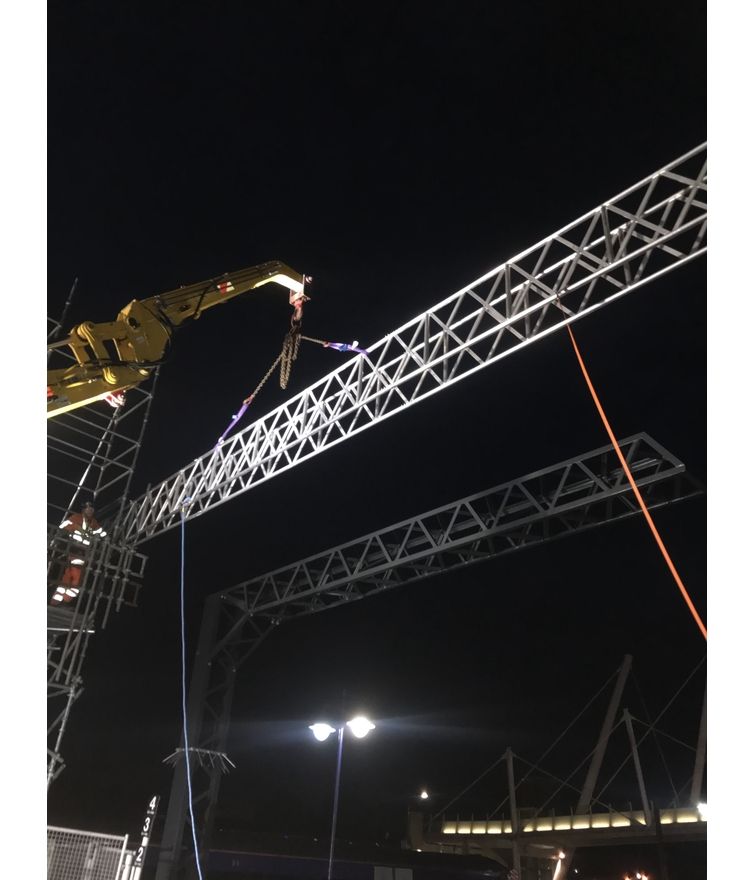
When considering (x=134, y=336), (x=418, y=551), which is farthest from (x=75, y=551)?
(x=418, y=551)

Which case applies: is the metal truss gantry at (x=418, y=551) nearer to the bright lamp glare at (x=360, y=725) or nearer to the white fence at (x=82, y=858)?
the bright lamp glare at (x=360, y=725)

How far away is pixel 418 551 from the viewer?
1736cm

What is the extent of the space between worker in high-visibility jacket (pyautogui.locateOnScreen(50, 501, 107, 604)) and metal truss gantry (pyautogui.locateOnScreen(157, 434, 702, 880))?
668 centimetres

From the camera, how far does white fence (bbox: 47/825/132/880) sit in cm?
823

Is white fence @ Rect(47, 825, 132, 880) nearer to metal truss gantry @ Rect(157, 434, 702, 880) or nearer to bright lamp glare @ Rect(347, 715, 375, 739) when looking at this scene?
bright lamp glare @ Rect(347, 715, 375, 739)

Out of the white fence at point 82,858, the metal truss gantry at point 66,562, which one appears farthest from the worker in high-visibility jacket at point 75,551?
the white fence at point 82,858

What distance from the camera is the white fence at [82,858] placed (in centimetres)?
823

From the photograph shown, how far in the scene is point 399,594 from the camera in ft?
72.4

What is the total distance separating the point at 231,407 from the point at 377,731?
19.5 metres

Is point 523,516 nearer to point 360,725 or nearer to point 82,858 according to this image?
point 360,725

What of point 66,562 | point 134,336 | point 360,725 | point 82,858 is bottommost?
point 82,858

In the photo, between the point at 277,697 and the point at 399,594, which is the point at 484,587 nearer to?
the point at 399,594

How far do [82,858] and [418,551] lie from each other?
1032 cm

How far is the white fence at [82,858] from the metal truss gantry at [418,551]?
27.6 feet
